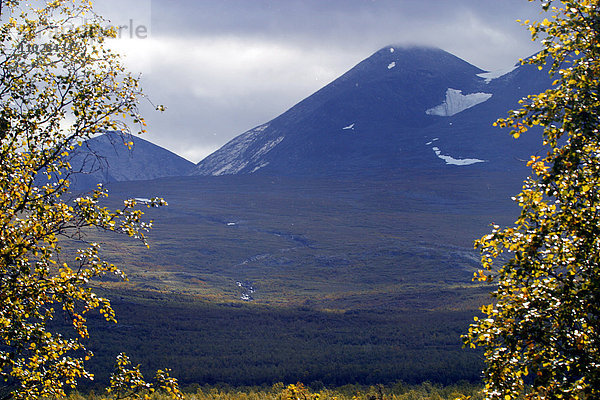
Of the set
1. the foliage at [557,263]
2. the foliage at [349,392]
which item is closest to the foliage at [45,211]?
the foliage at [557,263]

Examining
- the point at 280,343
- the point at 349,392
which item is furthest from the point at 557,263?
the point at 280,343

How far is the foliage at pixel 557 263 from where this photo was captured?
25.8 ft

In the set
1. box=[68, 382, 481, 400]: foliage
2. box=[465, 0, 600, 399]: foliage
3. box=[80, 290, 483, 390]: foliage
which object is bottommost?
box=[80, 290, 483, 390]: foliage

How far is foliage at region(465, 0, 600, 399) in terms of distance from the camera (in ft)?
25.8

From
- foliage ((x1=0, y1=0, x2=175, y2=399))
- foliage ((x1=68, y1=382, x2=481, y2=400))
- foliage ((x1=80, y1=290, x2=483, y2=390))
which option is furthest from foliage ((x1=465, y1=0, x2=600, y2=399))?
foliage ((x1=80, y1=290, x2=483, y2=390))

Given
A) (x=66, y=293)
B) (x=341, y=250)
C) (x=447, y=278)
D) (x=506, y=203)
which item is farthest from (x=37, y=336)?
(x=506, y=203)

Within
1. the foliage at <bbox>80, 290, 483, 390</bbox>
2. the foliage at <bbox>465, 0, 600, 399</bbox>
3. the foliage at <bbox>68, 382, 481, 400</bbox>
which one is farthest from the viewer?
the foliage at <bbox>80, 290, 483, 390</bbox>

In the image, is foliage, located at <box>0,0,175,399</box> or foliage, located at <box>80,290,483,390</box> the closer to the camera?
foliage, located at <box>0,0,175,399</box>

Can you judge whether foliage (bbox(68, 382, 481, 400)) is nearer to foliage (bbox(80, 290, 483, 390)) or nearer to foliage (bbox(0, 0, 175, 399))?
foliage (bbox(80, 290, 483, 390))

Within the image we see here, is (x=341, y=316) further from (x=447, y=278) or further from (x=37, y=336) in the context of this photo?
(x=37, y=336)

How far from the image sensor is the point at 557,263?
8.16 m

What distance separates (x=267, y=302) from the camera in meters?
76.2

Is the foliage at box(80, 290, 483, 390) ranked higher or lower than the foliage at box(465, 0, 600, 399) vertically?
lower

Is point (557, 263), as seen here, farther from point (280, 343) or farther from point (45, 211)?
point (280, 343)
